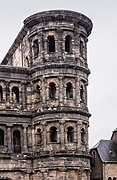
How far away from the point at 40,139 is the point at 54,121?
2.20 metres

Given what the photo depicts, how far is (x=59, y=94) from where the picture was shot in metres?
42.4

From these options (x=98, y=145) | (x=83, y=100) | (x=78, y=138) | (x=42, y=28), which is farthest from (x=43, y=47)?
(x=98, y=145)

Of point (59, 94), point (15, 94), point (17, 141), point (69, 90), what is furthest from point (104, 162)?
point (15, 94)

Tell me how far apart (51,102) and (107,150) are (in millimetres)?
15977

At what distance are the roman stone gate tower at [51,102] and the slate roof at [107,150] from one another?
37.7 feet

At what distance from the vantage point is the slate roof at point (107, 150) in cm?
5396

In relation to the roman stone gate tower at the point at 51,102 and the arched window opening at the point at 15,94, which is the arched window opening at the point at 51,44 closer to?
the roman stone gate tower at the point at 51,102

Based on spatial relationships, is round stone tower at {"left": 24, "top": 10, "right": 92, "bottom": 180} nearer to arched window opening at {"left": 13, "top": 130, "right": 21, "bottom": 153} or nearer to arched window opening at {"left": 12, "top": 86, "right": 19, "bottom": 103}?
arched window opening at {"left": 13, "top": 130, "right": 21, "bottom": 153}

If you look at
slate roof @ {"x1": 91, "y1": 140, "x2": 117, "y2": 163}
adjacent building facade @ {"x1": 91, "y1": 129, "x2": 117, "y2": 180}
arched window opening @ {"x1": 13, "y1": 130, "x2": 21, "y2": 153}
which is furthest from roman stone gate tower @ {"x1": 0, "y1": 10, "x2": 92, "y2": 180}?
slate roof @ {"x1": 91, "y1": 140, "x2": 117, "y2": 163}

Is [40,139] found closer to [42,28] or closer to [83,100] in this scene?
[83,100]

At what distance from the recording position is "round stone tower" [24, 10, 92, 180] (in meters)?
41.2

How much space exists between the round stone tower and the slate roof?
37.6ft

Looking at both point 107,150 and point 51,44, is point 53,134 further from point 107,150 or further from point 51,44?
point 107,150

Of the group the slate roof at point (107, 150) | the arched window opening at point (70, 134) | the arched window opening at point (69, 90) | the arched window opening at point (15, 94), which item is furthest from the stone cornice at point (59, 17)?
the slate roof at point (107, 150)
